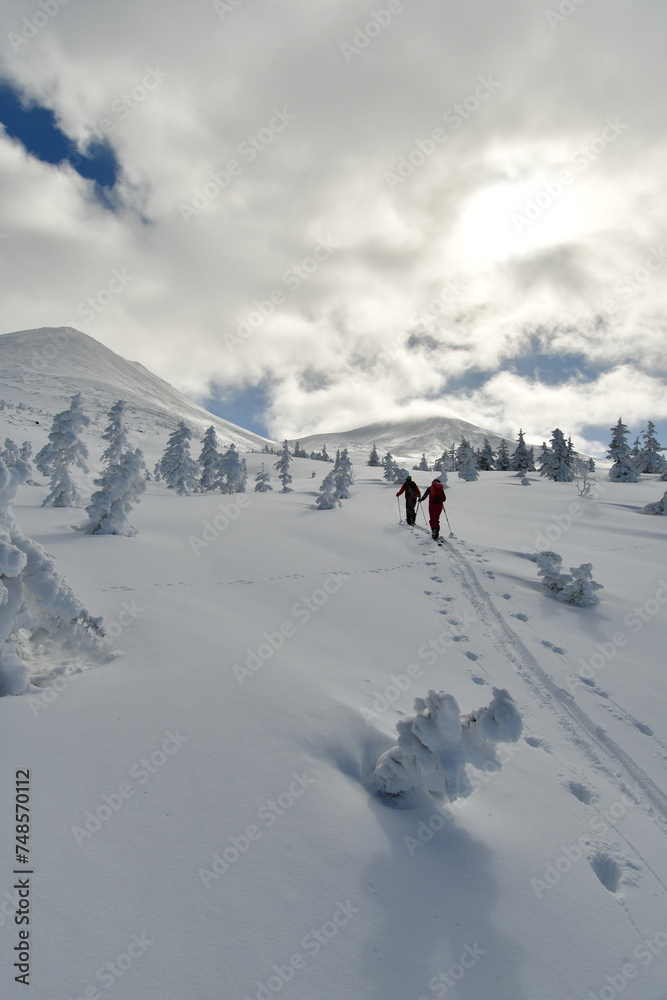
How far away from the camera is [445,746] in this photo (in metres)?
3.10

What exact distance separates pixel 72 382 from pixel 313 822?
129 metres

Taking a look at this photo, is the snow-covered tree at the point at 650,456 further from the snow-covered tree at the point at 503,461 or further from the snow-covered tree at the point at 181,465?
the snow-covered tree at the point at 181,465

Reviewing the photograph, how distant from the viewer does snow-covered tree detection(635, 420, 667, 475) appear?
56719mm

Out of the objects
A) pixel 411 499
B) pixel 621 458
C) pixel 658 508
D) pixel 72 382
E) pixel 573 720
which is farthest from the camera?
pixel 72 382

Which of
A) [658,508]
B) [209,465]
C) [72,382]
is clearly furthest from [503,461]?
[72,382]

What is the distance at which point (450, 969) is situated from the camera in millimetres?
2193

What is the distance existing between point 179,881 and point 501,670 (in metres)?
4.85

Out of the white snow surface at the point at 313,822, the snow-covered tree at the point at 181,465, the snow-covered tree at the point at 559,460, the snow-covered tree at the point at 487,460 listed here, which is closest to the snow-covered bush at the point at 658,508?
the white snow surface at the point at 313,822

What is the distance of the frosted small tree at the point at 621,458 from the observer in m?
45.1

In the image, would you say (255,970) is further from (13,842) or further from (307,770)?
(13,842)

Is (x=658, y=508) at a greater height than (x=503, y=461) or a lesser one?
lesser

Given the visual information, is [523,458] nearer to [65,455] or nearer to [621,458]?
[621,458]

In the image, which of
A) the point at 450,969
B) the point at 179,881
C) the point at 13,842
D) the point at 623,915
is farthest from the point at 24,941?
the point at 623,915

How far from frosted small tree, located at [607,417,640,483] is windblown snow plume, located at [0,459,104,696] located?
5258 centimetres
